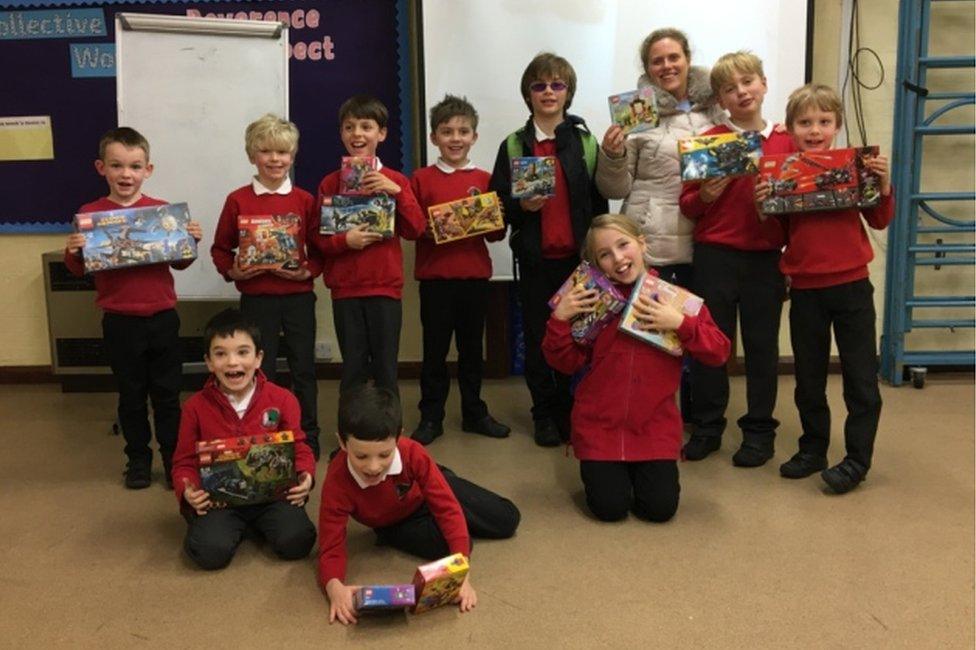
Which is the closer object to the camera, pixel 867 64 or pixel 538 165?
pixel 538 165

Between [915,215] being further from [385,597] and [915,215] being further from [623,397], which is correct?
[385,597]

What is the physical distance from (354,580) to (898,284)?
10.3ft

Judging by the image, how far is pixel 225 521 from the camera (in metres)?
2.46

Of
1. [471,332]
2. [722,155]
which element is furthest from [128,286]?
[722,155]

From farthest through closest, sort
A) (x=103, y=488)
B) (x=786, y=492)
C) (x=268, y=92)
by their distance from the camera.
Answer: (x=268, y=92), (x=103, y=488), (x=786, y=492)

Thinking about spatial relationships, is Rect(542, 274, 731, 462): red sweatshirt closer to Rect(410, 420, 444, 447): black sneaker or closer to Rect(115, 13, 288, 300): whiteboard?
Rect(410, 420, 444, 447): black sneaker

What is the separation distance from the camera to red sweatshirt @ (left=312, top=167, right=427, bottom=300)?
10.3 ft

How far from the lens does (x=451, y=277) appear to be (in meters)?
3.35

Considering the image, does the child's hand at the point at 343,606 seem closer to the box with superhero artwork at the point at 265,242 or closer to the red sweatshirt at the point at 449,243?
the box with superhero artwork at the point at 265,242

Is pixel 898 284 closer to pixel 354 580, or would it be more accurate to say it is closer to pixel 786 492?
pixel 786 492

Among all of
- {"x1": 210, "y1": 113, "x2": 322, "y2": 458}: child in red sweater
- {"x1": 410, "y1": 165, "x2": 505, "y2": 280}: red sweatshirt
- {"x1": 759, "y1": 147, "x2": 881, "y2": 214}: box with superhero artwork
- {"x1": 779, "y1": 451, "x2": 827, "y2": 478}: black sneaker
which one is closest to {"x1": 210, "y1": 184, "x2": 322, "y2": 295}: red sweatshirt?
{"x1": 210, "y1": 113, "x2": 322, "y2": 458}: child in red sweater

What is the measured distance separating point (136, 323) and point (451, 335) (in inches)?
47.3

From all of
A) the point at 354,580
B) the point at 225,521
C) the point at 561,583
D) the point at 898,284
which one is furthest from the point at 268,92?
the point at 898,284

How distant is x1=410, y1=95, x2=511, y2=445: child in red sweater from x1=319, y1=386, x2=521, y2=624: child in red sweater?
1.01 meters
